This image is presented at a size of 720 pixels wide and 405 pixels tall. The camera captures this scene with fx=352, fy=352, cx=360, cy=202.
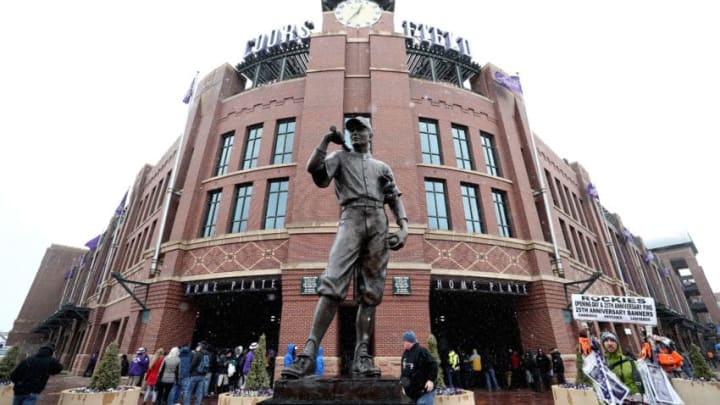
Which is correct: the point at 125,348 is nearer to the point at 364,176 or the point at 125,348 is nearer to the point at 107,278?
the point at 107,278

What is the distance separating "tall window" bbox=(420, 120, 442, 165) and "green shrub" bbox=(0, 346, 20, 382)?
50.4 ft

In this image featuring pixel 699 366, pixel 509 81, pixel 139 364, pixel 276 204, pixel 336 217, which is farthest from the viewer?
pixel 509 81

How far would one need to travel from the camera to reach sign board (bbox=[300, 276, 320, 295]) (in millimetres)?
12617

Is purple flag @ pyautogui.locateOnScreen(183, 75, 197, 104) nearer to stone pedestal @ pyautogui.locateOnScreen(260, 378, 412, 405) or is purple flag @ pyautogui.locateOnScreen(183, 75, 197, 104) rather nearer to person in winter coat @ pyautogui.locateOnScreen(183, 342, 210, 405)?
person in winter coat @ pyautogui.locateOnScreen(183, 342, 210, 405)

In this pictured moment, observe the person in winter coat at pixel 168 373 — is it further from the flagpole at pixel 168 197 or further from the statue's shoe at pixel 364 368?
the statue's shoe at pixel 364 368

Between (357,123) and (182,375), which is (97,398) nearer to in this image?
(182,375)

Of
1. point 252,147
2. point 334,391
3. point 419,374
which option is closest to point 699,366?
point 419,374

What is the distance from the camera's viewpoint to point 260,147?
16.9 meters

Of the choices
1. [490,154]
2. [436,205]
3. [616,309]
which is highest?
[490,154]

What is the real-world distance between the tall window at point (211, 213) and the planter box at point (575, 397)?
1396 cm

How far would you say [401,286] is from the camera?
1272 cm

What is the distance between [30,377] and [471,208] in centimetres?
1487

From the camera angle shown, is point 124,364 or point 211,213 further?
point 211,213

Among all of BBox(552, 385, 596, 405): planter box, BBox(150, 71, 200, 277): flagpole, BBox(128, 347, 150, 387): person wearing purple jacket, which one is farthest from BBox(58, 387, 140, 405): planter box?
BBox(552, 385, 596, 405): planter box
